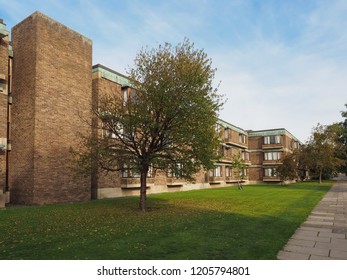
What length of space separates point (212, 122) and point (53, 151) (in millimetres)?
12395

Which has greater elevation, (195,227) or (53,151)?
(53,151)

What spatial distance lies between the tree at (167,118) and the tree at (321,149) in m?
38.3

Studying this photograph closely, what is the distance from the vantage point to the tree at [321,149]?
47.1 m

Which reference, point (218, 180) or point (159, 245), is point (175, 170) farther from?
point (218, 180)

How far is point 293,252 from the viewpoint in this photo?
7.46 m

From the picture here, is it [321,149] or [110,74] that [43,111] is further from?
[321,149]

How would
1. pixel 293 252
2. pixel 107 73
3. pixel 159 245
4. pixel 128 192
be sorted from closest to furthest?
pixel 293 252 < pixel 159 245 < pixel 107 73 < pixel 128 192

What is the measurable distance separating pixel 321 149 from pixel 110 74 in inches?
1505

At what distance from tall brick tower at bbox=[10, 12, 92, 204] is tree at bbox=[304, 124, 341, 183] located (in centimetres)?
3923

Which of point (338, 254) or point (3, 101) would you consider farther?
point (3, 101)

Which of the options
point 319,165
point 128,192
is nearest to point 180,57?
point 128,192

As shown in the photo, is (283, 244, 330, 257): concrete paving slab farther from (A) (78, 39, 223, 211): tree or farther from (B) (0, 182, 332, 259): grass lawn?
(A) (78, 39, 223, 211): tree

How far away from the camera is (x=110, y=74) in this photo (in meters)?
26.1

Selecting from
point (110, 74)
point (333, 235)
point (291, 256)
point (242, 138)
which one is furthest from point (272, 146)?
point (291, 256)
